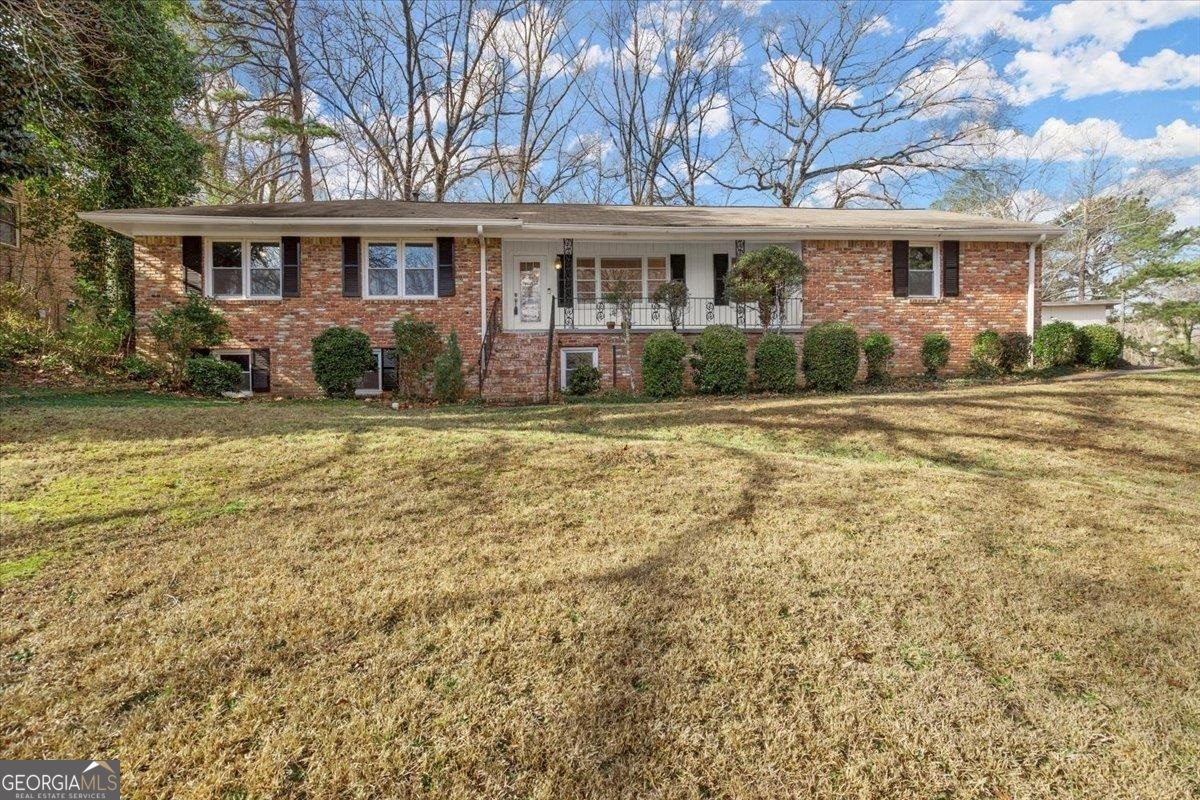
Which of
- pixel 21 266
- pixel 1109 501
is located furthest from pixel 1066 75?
pixel 21 266

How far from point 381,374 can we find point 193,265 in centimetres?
435

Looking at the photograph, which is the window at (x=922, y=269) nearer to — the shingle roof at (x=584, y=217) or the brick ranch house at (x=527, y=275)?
the brick ranch house at (x=527, y=275)

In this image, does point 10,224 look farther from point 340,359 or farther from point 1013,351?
point 1013,351

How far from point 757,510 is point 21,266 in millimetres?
16314

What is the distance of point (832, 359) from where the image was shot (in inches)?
396

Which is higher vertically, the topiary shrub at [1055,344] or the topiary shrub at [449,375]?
the topiary shrub at [1055,344]

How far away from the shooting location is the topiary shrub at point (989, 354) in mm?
11766

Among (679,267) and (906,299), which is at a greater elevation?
(679,267)

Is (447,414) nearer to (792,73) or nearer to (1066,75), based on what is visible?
(792,73)

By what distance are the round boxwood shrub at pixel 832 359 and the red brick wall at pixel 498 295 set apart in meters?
1.80

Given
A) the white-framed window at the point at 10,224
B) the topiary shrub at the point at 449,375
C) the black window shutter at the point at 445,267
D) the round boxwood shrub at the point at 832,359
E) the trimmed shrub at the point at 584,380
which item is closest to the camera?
the topiary shrub at the point at 449,375

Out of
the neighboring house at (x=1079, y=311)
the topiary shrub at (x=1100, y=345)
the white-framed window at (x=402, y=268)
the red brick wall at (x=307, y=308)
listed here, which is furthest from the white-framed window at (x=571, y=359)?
the neighboring house at (x=1079, y=311)

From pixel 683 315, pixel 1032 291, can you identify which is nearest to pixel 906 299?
pixel 1032 291

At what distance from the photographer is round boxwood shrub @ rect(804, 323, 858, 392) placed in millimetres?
10062
